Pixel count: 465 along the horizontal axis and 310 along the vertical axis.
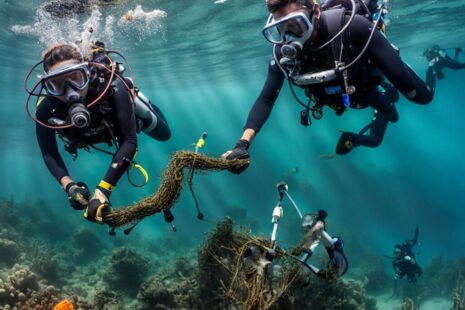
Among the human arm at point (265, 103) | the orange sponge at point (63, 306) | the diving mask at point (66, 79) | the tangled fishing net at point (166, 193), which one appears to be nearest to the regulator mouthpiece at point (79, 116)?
the diving mask at point (66, 79)

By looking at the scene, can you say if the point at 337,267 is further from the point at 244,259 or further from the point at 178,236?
the point at 178,236

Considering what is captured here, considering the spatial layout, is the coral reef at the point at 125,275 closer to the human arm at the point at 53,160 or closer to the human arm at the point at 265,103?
the human arm at the point at 53,160

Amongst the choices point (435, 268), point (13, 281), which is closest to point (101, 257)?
point (13, 281)

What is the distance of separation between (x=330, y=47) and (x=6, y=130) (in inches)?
1667

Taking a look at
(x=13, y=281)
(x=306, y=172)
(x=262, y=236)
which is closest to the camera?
(x=262, y=236)

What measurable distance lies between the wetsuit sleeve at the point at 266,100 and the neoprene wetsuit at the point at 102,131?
175cm

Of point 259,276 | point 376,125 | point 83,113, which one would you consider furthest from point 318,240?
point 376,125

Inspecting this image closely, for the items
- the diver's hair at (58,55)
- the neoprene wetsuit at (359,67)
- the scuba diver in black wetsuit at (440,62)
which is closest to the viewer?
the neoprene wetsuit at (359,67)

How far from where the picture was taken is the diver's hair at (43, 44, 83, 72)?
13.7 feet

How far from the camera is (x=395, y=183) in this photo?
90.6ft

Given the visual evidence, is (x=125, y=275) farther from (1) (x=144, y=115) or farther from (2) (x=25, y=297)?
(1) (x=144, y=115)

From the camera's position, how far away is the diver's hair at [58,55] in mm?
4176

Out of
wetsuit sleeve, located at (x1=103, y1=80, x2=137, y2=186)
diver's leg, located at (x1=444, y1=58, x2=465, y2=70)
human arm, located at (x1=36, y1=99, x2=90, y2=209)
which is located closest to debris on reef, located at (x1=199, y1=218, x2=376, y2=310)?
wetsuit sleeve, located at (x1=103, y1=80, x2=137, y2=186)

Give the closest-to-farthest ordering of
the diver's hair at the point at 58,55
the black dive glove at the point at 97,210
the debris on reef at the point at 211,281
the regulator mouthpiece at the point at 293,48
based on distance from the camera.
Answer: the debris on reef at the point at 211,281 < the black dive glove at the point at 97,210 < the regulator mouthpiece at the point at 293,48 < the diver's hair at the point at 58,55
